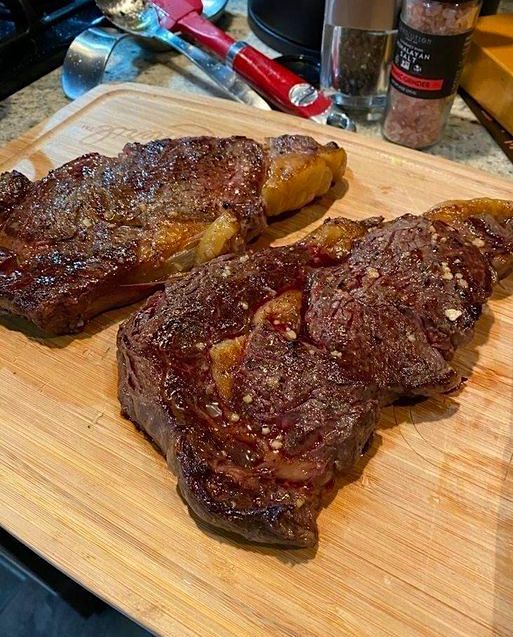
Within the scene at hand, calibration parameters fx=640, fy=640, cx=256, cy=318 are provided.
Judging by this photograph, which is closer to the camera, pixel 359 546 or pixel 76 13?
pixel 359 546

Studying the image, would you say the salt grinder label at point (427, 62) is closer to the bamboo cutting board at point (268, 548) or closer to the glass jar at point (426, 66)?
the glass jar at point (426, 66)

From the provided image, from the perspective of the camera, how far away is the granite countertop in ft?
8.79

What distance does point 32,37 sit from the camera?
304 cm

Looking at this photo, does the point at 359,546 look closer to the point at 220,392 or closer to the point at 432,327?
the point at 220,392

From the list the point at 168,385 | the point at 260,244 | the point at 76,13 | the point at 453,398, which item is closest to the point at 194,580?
the point at 168,385

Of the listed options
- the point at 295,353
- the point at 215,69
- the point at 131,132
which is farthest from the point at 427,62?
the point at 295,353

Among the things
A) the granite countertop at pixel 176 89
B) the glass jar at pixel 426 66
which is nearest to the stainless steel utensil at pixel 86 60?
the granite countertop at pixel 176 89

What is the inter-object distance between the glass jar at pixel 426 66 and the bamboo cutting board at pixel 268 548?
0.82 metres

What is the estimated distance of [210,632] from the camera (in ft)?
4.44

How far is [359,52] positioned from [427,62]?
0.44 metres

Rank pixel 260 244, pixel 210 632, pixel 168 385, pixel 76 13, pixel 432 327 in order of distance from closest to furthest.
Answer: pixel 210 632 < pixel 168 385 < pixel 432 327 < pixel 260 244 < pixel 76 13

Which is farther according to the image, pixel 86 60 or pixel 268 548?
pixel 86 60

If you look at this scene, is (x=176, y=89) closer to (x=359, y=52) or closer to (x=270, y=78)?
(x=270, y=78)

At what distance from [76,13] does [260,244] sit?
185cm
